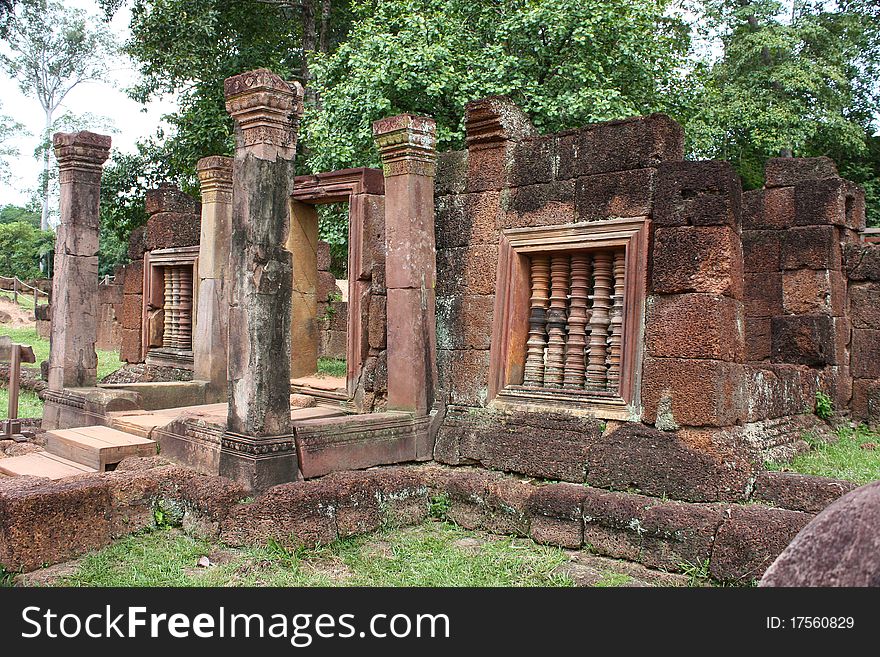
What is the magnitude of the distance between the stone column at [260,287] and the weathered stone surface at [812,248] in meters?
6.15

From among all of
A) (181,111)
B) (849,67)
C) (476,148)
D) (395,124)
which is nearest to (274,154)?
(395,124)

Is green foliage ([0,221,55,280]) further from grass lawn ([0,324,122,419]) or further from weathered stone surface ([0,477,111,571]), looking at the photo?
weathered stone surface ([0,477,111,571])

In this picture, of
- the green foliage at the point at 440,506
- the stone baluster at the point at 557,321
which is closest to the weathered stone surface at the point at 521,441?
the stone baluster at the point at 557,321

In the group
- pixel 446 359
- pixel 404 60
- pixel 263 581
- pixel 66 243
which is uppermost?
pixel 404 60

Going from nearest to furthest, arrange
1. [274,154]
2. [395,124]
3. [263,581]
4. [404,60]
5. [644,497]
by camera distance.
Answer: [263,581], [644,497], [274,154], [395,124], [404,60]

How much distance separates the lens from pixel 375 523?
5906 mm

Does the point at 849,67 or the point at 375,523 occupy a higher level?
the point at 849,67

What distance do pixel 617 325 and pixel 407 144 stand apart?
7.73 ft

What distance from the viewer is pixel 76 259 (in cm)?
830

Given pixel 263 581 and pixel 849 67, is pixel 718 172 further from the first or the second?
pixel 849 67

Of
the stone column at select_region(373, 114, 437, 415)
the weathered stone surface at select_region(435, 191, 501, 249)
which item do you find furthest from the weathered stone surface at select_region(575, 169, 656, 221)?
the stone column at select_region(373, 114, 437, 415)

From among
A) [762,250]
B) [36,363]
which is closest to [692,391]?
[762,250]

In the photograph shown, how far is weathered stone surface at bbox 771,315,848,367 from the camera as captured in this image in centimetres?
898

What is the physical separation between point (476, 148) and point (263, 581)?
3.98m
